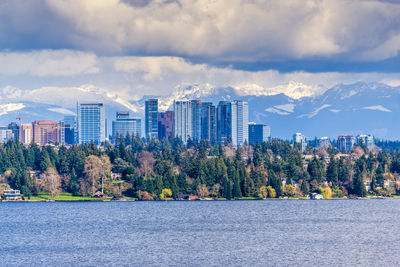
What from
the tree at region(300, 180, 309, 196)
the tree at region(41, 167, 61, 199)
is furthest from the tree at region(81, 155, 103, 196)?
the tree at region(300, 180, 309, 196)

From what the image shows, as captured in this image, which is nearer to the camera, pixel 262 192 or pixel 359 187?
pixel 262 192

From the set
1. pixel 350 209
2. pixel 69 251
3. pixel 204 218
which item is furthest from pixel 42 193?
pixel 69 251

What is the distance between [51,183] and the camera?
599ft

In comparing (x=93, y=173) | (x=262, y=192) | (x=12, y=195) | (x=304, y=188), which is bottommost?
(x=12, y=195)

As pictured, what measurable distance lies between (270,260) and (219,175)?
9761cm

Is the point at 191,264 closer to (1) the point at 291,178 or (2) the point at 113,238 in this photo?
(2) the point at 113,238

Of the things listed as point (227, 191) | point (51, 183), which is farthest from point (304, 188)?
point (51, 183)

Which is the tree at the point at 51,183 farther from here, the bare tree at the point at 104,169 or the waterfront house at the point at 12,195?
the bare tree at the point at 104,169

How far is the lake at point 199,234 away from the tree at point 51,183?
10.5 m

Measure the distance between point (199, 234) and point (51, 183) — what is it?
80.3 metres

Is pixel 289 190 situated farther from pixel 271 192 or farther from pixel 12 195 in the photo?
pixel 12 195

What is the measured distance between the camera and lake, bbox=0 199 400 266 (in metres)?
88.0

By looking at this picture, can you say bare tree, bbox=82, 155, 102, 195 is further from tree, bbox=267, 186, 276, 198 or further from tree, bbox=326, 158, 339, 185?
tree, bbox=326, 158, 339, 185

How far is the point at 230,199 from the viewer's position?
17912cm
